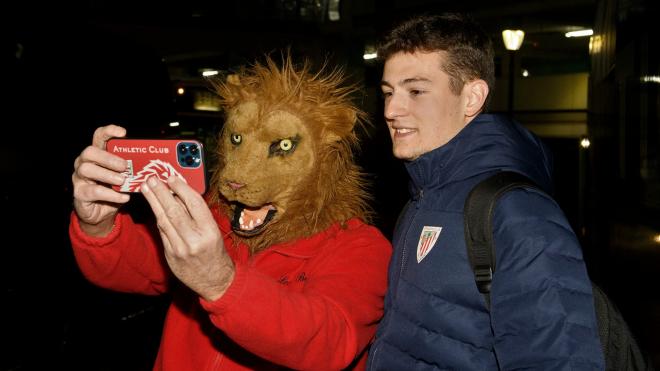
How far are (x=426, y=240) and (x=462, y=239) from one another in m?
0.16

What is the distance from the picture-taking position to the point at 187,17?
1392 centimetres

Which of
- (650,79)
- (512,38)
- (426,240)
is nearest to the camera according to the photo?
(426,240)

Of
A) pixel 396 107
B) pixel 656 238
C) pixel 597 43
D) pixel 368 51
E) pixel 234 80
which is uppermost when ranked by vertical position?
pixel 368 51

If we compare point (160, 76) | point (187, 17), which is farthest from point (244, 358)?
point (187, 17)

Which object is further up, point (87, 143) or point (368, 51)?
point (368, 51)

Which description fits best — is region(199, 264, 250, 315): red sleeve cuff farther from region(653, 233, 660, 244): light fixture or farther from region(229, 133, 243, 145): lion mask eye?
region(653, 233, 660, 244): light fixture

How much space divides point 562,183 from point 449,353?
39.8 feet

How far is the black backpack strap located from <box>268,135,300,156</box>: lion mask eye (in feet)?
2.20

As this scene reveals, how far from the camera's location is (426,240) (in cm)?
198

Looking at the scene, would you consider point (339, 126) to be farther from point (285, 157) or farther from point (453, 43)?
point (453, 43)

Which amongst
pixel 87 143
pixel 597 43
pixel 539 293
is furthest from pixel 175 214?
pixel 597 43

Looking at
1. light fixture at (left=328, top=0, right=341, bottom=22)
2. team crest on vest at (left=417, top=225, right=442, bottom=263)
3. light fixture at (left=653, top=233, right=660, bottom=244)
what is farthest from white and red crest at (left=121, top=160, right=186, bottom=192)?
light fixture at (left=328, top=0, right=341, bottom=22)

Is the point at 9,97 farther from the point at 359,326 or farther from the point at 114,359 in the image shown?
the point at 359,326

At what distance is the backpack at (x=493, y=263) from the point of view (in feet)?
5.71
